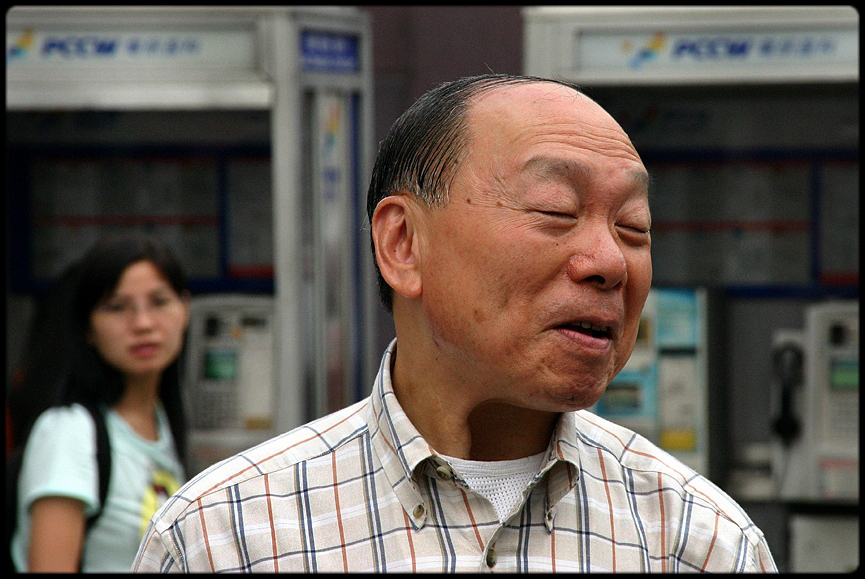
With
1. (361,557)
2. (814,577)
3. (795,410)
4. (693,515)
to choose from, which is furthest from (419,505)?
(795,410)

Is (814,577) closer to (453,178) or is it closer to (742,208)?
(453,178)

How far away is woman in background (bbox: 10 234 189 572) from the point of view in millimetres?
2906

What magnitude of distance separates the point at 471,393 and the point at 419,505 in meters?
0.16

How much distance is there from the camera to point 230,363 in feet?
18.2

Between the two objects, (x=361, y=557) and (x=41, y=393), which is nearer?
(x=361, y=557)

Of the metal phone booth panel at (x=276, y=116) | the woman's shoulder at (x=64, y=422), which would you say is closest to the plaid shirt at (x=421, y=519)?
the woman's shoulder at (x=64, y=422)

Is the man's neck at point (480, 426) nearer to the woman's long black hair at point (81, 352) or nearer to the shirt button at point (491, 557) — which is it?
the shirt button at point (491, 557)

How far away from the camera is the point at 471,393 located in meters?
1.50

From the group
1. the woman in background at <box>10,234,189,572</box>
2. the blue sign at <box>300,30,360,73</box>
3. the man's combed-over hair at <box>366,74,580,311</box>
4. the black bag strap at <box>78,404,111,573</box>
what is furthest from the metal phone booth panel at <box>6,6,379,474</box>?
the man's combed-over hair at <box>366,74,580,311</box>

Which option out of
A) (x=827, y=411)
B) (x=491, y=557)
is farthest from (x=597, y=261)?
(x=827, y=411)

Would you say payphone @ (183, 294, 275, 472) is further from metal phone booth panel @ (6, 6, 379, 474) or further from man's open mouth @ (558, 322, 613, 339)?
man's open mouth @ (558, 322, 613, 339)

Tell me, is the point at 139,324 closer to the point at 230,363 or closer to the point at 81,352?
the point at 81,352

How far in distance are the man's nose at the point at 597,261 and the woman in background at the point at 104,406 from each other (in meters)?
1.93

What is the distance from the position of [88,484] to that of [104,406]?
0.30 meters
